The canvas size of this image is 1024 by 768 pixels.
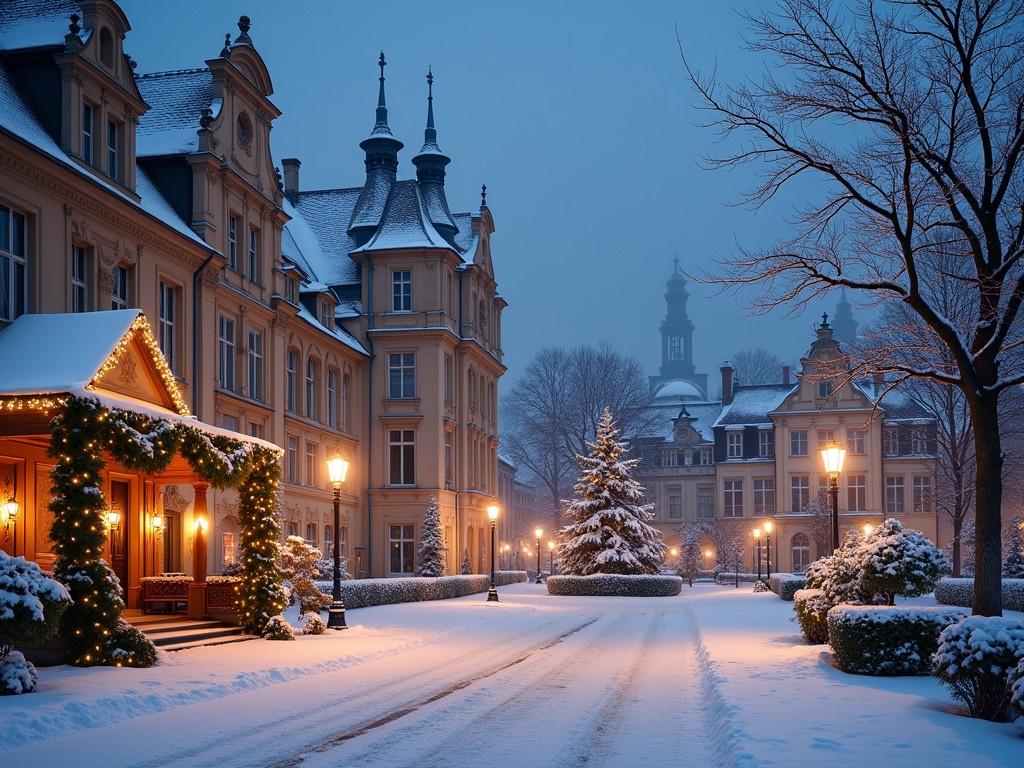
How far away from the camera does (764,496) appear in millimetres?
80375

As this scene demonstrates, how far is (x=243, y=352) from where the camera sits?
116ft

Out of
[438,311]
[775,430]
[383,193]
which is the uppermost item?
[383,193]

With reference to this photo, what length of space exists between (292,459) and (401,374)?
394 inches

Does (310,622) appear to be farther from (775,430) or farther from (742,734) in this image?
(775,430)

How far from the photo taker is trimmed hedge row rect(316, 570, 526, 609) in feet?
109

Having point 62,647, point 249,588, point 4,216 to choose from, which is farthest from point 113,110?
point 62,647

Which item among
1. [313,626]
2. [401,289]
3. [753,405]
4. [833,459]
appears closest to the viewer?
[833,459]

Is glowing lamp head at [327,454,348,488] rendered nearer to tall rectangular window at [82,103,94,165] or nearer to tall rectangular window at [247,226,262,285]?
tall rectangular window at [82,103,94,165]

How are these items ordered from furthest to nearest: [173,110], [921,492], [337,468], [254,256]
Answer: [921,492] < [254,256] < [173,110] < [337,468]

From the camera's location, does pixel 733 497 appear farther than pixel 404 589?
Yes

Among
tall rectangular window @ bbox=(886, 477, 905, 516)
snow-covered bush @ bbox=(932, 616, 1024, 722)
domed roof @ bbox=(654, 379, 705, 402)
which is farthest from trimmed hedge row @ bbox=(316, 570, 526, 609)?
domed roof @ bbox=(654, 379, 705, 402)

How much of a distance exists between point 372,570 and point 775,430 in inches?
1427

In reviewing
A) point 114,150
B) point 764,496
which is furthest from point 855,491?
point 114,150

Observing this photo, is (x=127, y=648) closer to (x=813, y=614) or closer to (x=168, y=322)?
(x=813, y=614)
